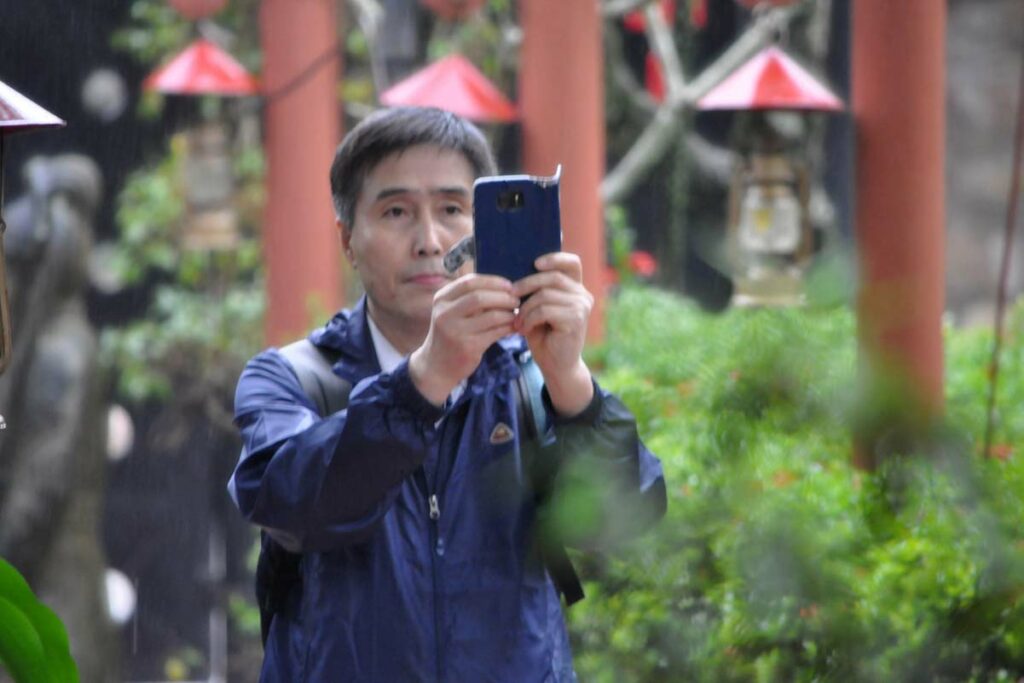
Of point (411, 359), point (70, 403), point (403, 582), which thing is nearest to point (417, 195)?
point (411, 359)

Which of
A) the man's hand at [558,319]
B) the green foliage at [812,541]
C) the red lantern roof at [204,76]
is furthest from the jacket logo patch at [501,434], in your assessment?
the red lantern roof at [204,76]


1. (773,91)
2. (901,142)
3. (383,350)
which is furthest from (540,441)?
(773,91)

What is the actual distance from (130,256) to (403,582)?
17.0 feet

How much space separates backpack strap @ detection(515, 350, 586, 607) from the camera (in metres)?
2.00

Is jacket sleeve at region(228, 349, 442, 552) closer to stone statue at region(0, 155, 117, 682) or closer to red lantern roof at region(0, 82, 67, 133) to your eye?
red lantern roof at region(0, 82, 67, 133)

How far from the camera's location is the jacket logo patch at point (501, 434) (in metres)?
2.01

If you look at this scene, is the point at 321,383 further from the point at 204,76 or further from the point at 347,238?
the point at 204,76

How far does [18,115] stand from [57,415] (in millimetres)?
4040

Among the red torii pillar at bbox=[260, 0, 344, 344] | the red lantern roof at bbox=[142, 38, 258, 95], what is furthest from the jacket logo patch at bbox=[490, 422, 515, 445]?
the red lantern roof at bbox=[142, 38, 258, 95]

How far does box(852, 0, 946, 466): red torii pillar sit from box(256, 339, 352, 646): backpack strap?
7.46 ft

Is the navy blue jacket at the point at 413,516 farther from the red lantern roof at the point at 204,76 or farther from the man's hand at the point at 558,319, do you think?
the red lantern roof at the point at 204,76

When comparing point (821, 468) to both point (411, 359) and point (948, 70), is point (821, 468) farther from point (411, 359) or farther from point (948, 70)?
point (948, 70)

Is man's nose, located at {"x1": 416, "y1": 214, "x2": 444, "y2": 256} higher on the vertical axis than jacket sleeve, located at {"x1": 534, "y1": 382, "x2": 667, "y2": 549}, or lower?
higher

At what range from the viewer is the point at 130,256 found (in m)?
6.86
